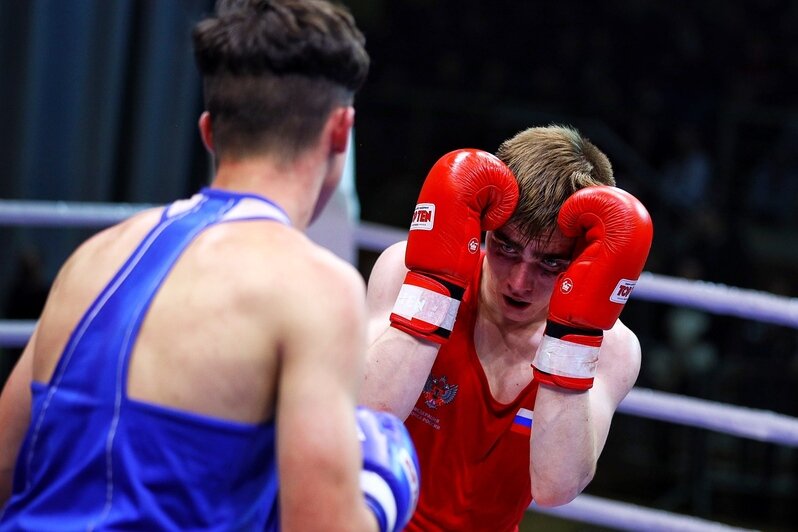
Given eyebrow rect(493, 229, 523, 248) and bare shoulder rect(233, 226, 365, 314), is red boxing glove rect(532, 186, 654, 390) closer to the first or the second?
eyebrow rect(493, 229, 523, 248)

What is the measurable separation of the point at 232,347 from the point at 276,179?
23 cm

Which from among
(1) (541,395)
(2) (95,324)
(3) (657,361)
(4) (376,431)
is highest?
(2) (95,324)

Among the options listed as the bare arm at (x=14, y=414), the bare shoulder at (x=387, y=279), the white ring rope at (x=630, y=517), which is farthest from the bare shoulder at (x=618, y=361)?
the bare arm at (x=14, y=414)

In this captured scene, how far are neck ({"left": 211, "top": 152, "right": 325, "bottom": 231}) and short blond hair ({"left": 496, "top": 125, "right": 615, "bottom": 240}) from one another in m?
0.65

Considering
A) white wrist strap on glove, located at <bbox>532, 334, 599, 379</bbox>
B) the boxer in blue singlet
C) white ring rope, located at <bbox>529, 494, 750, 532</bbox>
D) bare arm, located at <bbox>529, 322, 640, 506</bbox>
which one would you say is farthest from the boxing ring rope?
the boxer in blue singlet

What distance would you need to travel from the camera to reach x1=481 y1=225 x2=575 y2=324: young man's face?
6.21 feet

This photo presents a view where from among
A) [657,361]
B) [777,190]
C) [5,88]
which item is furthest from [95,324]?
[777,190]

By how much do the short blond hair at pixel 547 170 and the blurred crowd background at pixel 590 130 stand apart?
2805 millimetres

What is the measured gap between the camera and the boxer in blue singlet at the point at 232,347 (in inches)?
46.8

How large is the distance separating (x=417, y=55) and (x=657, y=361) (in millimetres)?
3384

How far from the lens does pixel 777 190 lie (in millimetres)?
6238

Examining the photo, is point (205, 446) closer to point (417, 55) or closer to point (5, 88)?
point (5, 88)

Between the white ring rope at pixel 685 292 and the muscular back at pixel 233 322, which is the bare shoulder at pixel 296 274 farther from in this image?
the white ring rope at pixel 685 292

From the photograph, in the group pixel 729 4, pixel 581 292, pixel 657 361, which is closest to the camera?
pixel 581 292
